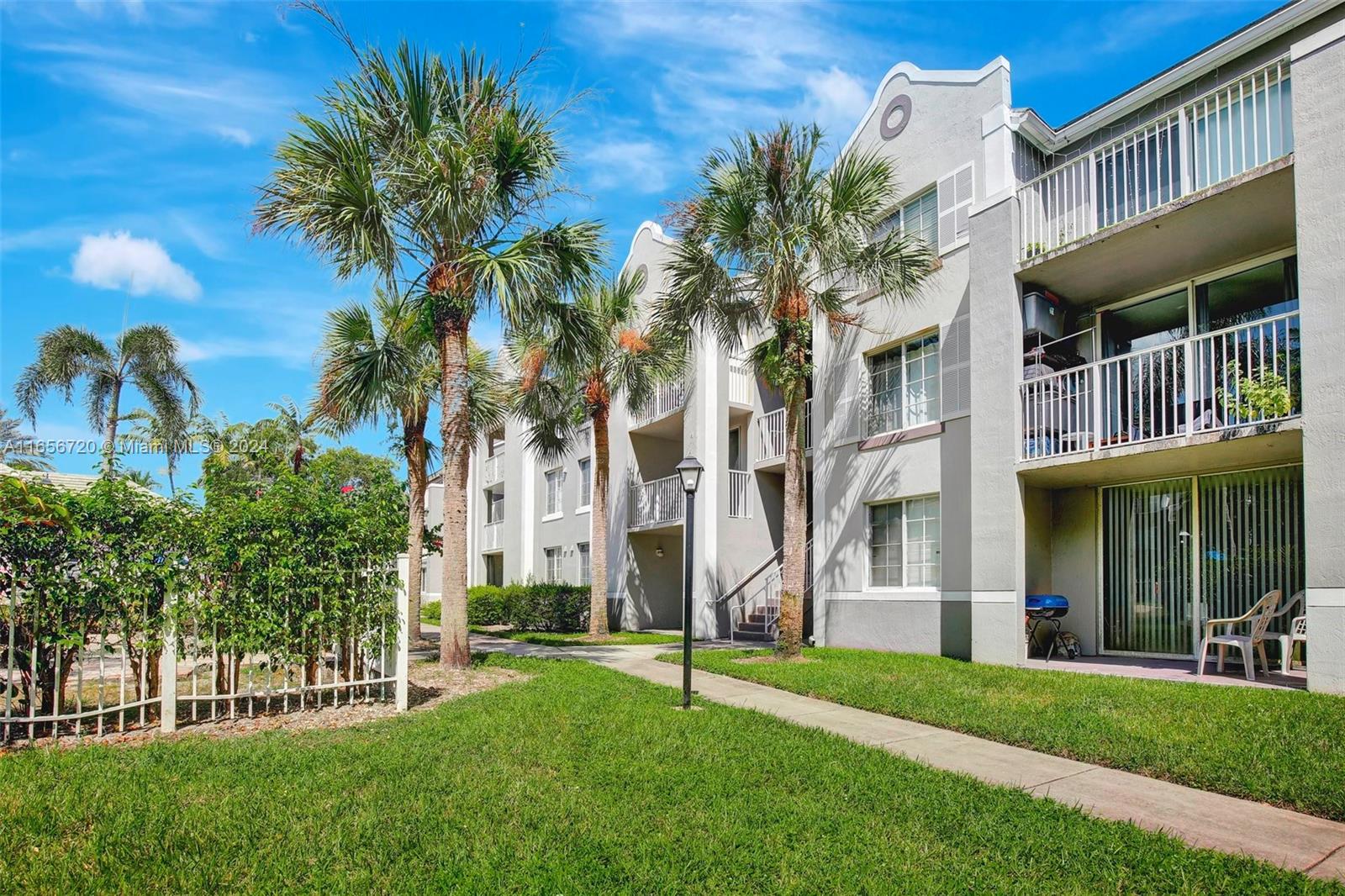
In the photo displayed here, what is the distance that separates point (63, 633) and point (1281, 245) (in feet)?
46.6

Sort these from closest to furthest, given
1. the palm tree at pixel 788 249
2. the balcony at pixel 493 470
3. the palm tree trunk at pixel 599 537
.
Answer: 1. the palm tree at pixel 788 249
2. the palm tree trunk at pixel 599 537
3. the balcony at pixel 493 470

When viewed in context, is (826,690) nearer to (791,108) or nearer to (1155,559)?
(1155,559)

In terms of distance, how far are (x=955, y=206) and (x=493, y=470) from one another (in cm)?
2599

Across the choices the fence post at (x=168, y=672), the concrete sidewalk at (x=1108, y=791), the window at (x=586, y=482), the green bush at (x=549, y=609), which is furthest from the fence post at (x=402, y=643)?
the window at (x=586, y=482)

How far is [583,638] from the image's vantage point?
19.3m

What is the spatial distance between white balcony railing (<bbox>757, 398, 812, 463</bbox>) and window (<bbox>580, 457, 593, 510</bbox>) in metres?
7.79

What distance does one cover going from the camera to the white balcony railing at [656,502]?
21281 mm

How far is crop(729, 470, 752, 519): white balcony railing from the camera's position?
1997 centimetres

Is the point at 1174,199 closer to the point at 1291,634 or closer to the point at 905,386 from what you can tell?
the point at 905,386

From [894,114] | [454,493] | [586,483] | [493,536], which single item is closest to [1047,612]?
[454,493]

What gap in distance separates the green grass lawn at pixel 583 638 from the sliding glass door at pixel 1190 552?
9.12m

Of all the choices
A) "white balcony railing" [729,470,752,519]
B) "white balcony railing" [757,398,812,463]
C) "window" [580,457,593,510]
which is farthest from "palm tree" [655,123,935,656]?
"window" [580,457,593,510]

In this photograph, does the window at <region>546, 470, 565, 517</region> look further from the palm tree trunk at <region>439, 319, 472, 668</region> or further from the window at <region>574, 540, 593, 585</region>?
the palm tree trunk at <region>439, 319, 472, 668</region>

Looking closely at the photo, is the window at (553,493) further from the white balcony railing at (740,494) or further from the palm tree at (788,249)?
the palm tree at (788,249)
